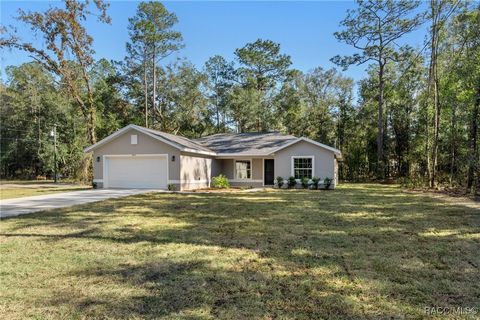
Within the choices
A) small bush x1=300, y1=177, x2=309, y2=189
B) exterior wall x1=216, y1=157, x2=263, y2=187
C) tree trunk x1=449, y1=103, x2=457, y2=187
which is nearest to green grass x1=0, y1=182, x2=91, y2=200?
exterior wall x1=216, y1=157, x2=263, y2=187

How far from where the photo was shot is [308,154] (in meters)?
18.8

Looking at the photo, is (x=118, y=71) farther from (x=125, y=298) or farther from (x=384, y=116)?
(x=125, y=298)

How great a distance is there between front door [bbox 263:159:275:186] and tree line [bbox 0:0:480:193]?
29.9ft

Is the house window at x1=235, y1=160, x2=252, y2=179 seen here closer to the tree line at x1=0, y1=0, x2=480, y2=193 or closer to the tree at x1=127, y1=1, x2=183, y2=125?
the tree line at x1=0, y1=0, x2=480, y2=193

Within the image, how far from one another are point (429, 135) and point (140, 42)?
89.4 ft

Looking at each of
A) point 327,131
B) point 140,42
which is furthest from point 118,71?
point 327,131

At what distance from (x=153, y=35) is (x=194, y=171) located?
1909 centimetres

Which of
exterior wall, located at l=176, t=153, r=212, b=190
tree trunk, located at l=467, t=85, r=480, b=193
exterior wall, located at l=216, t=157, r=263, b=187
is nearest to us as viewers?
tree trunk, located at l=467, t=85, r=480, b=193

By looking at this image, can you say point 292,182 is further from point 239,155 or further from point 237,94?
point 237,94

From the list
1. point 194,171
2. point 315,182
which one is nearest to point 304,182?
point 315,182

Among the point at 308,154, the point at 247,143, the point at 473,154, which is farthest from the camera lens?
the point at 247,143

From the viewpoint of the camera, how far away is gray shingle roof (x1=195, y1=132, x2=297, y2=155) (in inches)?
Result: 806

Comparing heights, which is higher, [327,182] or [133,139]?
[133,139]

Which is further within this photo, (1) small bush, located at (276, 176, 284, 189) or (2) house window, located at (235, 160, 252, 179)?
(2) house window, located at (235, 160, 252, 179)
